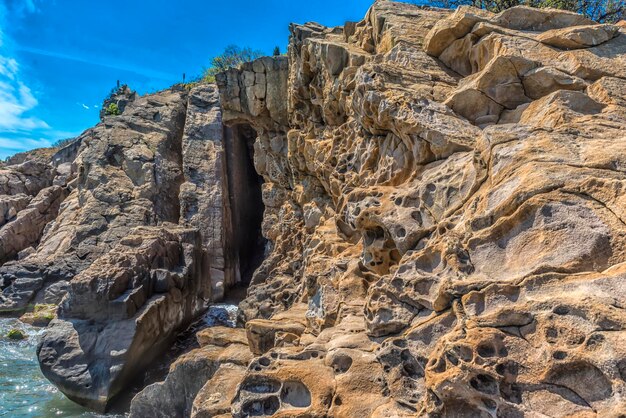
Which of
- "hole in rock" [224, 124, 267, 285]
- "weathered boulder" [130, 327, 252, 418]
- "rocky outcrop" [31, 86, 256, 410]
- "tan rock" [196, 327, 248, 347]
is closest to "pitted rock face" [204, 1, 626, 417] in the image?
"weathered boulder" [130, 327, 252, 418]

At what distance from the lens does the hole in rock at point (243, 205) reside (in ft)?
74.7

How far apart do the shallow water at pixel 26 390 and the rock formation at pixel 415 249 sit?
30.8 inches

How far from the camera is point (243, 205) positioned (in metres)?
24.2

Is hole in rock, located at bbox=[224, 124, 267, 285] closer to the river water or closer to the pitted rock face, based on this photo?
the river water

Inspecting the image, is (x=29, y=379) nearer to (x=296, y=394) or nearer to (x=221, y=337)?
(x=221, y=337)

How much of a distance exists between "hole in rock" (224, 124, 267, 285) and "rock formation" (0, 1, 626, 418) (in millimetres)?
7791

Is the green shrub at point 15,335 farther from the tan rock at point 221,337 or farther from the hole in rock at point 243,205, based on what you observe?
the tan rock at point 221,337

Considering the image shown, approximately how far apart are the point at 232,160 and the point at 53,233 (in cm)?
1119

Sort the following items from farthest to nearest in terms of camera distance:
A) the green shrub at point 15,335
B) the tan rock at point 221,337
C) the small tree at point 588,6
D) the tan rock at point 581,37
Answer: the green shrub at point 15,335 < the small tree at point 588,6 < the tan rock at point 221,337 < the tan rock at point 581,37

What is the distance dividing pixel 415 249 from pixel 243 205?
19.9 m

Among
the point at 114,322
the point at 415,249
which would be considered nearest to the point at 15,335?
the point at 114,322

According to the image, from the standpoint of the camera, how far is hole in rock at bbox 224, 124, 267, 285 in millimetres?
22766

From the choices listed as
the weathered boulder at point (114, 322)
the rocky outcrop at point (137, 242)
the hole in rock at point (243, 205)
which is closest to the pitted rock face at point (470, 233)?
the weathered boulder at point (114, 322)

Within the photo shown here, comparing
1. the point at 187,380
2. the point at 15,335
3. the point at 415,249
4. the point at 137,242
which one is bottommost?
the point at 187,380
